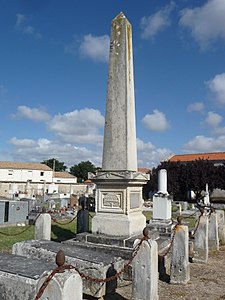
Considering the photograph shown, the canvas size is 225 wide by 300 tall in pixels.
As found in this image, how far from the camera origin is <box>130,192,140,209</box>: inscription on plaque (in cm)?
669

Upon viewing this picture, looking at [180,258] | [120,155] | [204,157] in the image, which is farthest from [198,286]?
[204,157]

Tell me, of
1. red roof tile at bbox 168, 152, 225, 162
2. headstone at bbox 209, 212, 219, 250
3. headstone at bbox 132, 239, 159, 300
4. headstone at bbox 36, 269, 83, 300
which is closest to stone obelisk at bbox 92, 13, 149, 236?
headstone at bbox 132, 239, 159, 300

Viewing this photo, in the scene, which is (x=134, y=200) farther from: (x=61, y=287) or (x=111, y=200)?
(x=61, y=287)

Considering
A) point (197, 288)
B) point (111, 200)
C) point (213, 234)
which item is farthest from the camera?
point (213, 234)

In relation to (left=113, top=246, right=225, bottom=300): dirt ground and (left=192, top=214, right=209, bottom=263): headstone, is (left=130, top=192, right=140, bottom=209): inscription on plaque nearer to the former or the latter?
(left=113, top=246, right=225, bottom=300): dirt ground

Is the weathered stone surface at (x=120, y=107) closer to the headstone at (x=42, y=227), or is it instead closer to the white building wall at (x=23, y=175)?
the headstone at (x=42, y=227)

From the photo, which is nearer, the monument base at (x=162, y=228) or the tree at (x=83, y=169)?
the monument base at (x=162, y=228)

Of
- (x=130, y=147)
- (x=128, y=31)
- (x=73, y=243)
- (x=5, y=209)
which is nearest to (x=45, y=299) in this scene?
(x=73, y=243)

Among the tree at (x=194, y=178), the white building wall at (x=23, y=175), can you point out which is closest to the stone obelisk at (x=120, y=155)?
the tree at (x=194, y=178)

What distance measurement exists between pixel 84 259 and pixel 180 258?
2060 millimetres

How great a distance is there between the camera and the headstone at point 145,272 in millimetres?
4398

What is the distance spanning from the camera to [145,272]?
4414mm

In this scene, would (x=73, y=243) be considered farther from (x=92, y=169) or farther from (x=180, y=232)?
(x=92, y=169)

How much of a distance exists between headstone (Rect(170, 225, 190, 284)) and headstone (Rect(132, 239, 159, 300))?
1.37m
